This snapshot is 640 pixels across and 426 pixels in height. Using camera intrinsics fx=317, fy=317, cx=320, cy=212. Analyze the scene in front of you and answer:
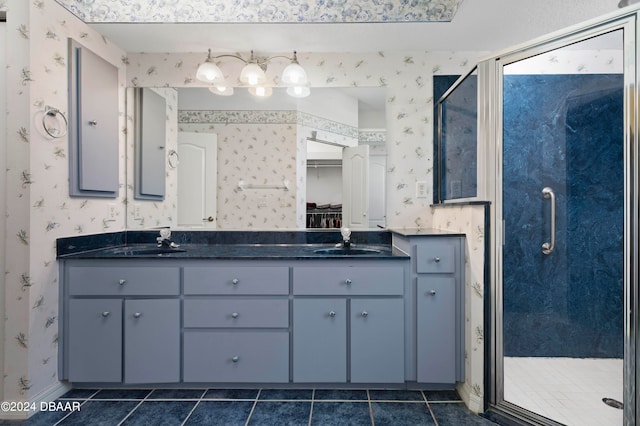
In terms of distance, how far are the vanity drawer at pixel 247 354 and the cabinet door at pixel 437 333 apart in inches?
29.8

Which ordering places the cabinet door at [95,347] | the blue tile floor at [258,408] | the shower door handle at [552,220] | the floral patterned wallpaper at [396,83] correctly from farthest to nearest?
the floral patterned wallpaper at [396,83], the shower door handle at [552,220], the cabinet door at [95,347], the blue tile floor at [258,408]

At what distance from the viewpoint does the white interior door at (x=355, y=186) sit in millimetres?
2217

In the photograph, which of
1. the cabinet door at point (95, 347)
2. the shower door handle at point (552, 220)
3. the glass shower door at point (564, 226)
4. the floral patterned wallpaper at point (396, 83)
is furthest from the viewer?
the floral patterned wallpaper at point (396, 83)

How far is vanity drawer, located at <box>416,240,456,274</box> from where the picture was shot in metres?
1.76

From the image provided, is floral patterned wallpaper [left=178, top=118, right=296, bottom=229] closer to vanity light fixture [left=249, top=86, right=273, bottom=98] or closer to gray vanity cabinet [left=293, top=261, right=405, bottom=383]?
vanity light fixture [left=249, top=86, right=273, bottom=98]

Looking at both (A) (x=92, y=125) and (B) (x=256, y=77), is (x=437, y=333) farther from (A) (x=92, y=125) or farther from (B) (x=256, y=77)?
(A) (x=92, y=125)

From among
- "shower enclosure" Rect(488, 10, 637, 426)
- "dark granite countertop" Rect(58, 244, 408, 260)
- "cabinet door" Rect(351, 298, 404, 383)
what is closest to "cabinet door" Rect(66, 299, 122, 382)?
"dark granite countertop" Rect(58, 244, 408, 260)

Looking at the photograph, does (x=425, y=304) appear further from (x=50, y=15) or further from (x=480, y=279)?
(x=50, y=15)

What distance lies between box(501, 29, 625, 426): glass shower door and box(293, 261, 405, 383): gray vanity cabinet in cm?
80

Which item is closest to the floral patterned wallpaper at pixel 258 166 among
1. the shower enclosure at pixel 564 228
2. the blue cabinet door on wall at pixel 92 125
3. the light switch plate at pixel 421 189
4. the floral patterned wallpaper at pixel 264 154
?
the floral patterned wallpaper at pixel 264 154

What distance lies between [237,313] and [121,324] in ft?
2.11

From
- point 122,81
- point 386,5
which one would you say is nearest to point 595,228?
point 386,5

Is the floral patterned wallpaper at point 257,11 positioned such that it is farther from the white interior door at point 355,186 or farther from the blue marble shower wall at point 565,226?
the blue marble shower wall at point 565,226

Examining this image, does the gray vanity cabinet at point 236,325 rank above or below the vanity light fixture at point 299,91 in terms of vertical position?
below
